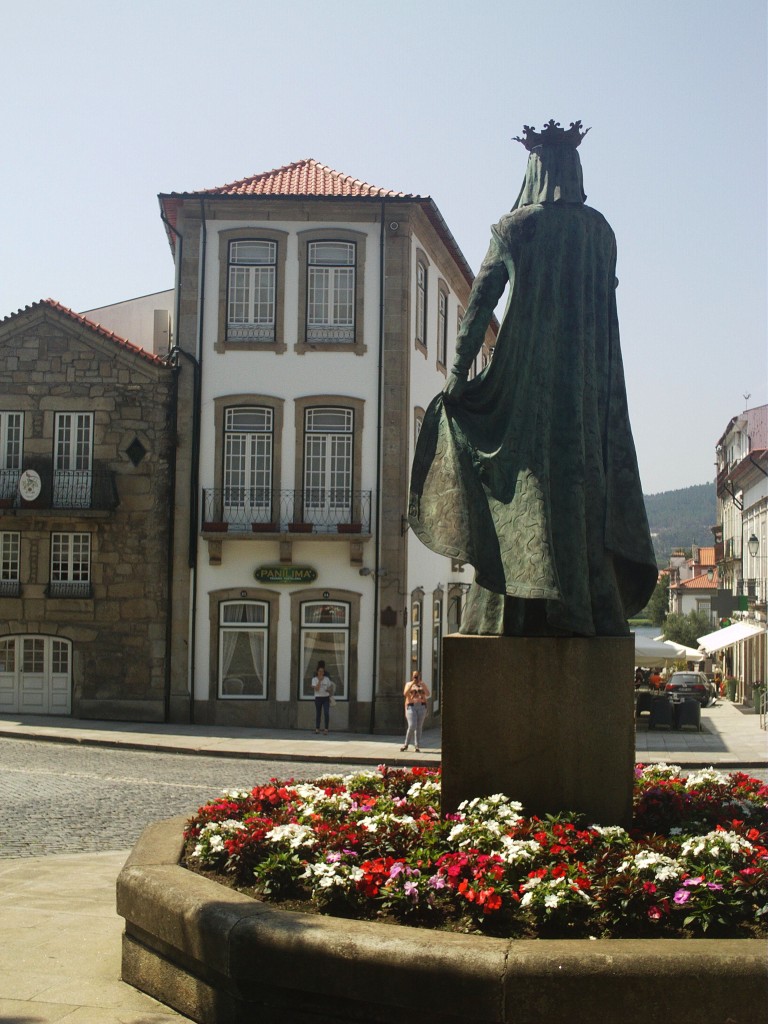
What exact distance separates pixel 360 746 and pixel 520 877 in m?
17.5

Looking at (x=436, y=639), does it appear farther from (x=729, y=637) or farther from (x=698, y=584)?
(x=698, y=584)

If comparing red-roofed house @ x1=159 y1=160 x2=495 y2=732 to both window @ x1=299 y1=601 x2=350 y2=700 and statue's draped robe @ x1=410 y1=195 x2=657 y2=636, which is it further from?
statue's draped robe @ x1=410 y1=195 x2=657 y2=636

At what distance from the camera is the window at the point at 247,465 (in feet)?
85.5

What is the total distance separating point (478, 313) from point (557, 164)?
980 millimetres

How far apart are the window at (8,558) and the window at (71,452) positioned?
1355mm

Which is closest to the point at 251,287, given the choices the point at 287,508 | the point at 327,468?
the point at 327,468

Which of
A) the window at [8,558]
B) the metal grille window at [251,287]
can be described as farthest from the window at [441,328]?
the window at [8,558]

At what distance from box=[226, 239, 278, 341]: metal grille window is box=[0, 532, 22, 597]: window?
6.23 m

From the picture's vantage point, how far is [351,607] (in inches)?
1022

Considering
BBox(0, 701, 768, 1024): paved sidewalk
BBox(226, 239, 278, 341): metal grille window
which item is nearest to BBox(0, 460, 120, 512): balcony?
BBox(226, 239, 278, 341): metal grille window

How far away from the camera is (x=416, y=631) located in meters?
27.8

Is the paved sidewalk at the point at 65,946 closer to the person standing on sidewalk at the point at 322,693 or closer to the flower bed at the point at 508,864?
the flower bed at the point at 508,864

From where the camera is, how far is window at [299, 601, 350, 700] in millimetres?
25984

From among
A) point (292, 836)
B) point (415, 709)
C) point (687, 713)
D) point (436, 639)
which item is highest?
point (436, 639)
